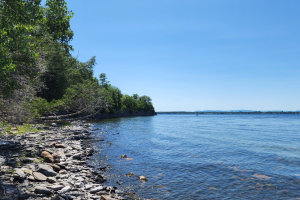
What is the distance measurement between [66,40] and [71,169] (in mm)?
49726

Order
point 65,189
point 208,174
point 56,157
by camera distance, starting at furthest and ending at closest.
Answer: point 56,157 < point 208,174 < point 65,189

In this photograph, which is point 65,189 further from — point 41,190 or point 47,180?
point 47,180

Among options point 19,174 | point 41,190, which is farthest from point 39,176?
point 41,190

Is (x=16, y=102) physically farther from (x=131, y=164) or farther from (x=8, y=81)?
(x=131, y=164)

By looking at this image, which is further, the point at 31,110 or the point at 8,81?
the point at 31,110

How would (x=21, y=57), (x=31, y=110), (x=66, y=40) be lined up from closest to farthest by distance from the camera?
(x=21, y=57)
(x=31, y=110)
(x=66, y=40)

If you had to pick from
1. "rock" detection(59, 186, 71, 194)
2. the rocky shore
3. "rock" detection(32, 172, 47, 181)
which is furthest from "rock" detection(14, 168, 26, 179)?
"rock" detection(59, 186, 71, 194)

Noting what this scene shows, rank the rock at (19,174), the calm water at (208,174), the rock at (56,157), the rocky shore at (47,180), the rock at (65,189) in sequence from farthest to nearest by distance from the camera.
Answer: the rock at (56,157)
the calm water at (208,174)
the rock at (19,174)
the rock at (65,189)
the rocky shore at (47,180)

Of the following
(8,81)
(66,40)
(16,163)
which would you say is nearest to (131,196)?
(16,163)

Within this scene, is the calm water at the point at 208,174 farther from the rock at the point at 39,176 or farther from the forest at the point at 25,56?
the forest at the point at 25,56

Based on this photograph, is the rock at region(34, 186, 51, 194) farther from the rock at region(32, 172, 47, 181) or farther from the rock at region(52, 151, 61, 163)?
the rock at region(52, 151, 61, 163)

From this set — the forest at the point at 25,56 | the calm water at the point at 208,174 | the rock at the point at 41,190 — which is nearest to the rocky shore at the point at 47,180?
the rock at the point at 41,190

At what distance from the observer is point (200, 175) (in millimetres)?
14070

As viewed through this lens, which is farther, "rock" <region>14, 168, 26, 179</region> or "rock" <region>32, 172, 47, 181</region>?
"rock" <region>32, 172, 47, 181</region>
